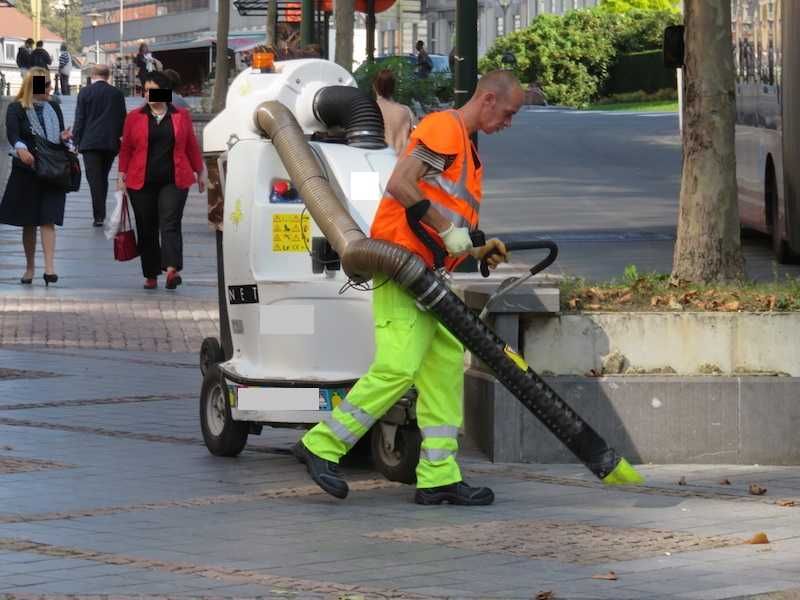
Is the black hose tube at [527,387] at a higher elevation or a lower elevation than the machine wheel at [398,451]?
higher

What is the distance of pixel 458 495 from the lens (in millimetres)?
8406

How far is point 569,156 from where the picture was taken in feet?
117

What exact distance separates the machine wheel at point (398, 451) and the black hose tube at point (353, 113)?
1.31m

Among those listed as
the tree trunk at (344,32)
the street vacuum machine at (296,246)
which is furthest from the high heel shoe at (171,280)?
the street vacuum machine at (296,246)

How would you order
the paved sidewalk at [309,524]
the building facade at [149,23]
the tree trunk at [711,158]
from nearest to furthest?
the paved sidewalk at [309,524] → the tree trunk at [711,158] → the building facade at [149,23]

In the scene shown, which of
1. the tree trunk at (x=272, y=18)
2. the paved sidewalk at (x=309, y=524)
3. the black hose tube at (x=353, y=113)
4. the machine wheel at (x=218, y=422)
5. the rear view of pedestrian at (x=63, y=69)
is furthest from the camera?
the rear view of pedestrian at (x=63, y=69)

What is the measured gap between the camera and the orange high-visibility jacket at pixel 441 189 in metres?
8.32

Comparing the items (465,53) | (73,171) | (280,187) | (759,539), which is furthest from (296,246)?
(73,171)

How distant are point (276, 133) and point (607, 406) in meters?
1.97

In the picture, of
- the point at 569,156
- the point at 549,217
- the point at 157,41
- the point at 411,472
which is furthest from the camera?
the point at 157,41

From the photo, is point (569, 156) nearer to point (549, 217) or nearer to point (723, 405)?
point (549, 217)

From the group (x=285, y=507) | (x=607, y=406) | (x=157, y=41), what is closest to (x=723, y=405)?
(x=607, y=406)

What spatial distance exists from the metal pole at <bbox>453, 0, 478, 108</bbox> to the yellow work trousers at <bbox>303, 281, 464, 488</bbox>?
5668 mm

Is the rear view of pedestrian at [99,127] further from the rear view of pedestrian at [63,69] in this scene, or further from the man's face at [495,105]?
the rear view of pedestrian at [63,69]
